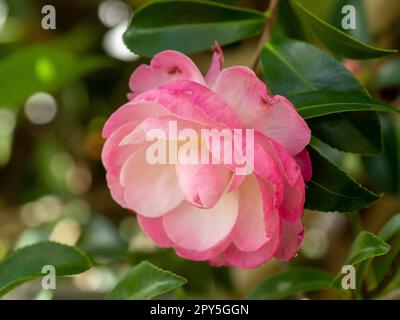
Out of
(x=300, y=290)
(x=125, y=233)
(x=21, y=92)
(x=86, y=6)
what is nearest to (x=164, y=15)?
(x=300, y=290)

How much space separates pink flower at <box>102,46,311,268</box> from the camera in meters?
0.68

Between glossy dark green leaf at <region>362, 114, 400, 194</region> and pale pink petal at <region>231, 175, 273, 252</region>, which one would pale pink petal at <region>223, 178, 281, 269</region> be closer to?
pale pink petal at <region>231, 175, 273, 252</region>

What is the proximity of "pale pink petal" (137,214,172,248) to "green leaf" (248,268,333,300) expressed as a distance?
22 centimetres

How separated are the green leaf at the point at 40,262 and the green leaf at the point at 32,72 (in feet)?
1.64

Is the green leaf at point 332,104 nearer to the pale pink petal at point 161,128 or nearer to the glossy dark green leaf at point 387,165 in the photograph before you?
the pale pink petal at point 161,128

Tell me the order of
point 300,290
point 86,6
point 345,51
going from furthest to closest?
point 86,6, point 300,290, point 345,51

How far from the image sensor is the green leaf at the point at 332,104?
72cm

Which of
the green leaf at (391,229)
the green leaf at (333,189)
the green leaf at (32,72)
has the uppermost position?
the green leaf at (32,72)

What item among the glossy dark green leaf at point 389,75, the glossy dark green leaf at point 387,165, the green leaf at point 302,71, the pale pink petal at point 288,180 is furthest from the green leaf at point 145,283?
the glossy dark green leaf at point 389,75

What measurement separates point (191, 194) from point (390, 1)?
843mm

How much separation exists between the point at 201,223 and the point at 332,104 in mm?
188

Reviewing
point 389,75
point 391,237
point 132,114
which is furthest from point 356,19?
point 132,114
